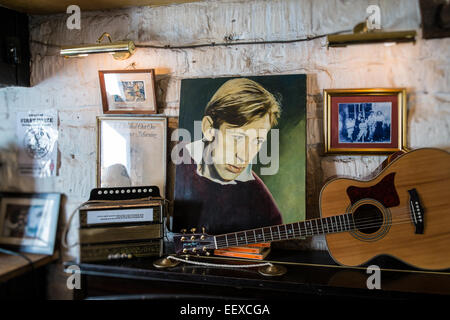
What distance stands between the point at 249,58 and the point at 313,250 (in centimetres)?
114

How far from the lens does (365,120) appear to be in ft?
4.83

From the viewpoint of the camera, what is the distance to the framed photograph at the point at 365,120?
1.44 meters

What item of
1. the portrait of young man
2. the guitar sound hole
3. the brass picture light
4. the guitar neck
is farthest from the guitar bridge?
the brass picture light

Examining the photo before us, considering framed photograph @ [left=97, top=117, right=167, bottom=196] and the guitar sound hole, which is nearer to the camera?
the guitar sound hole

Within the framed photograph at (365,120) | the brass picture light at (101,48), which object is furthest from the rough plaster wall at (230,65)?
the brass picture light at (101,48)

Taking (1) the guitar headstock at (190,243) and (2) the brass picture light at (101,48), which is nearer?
(1) the guitar headstock at (190,243)

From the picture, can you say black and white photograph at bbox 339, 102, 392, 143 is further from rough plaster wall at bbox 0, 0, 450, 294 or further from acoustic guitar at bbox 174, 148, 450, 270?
acoustic guitar at bbox 174, 148, 450, 270

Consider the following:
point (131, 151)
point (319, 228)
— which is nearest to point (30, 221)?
point (131, 151)

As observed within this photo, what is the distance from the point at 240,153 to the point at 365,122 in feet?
2.22

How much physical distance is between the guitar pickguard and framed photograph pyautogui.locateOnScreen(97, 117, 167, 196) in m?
1.04

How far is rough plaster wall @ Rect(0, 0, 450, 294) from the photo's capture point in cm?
144

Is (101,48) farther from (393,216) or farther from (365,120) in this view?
(393,216)

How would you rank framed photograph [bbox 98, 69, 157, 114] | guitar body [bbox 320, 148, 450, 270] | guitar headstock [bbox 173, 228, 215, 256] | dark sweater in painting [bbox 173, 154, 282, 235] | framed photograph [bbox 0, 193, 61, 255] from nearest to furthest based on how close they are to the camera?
guitar body [bbox 320, 148, 450, 270] → guitar headstock [bbox 173, 228, 215, 256] → dark sweater in painting [bbox 173, 154, 282, 235] → framed photograph [bbox 98, 69, 157, 114] → framed photograph [bbox 0, 193, 61, 255]

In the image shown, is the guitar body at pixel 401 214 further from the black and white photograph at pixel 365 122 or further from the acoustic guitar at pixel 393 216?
the black and white photograph at pixel 365 122
